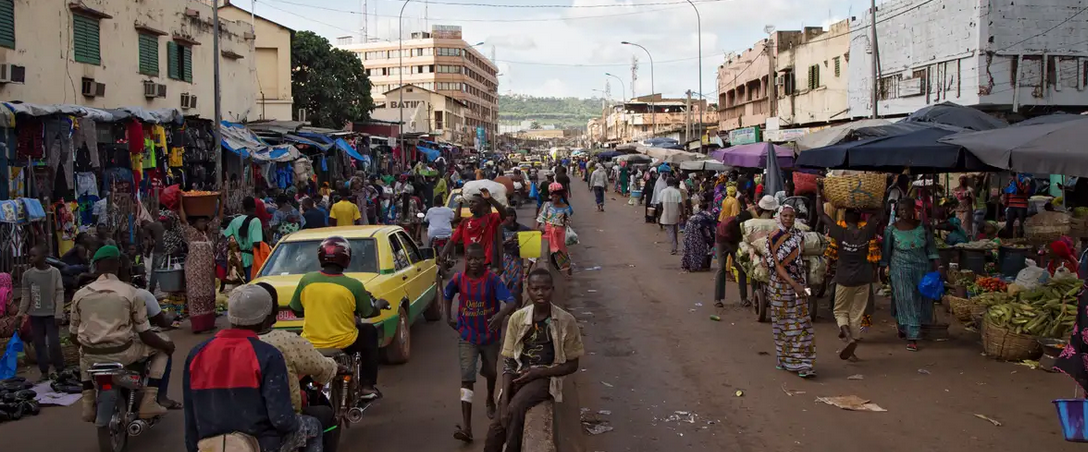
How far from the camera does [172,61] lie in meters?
21.6

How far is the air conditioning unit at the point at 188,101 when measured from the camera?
22.3 metres

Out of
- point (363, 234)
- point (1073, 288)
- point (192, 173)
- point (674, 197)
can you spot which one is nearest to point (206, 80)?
point (192, 173)

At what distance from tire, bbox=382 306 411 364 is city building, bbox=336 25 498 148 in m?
95.1

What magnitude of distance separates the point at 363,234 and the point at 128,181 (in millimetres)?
7778

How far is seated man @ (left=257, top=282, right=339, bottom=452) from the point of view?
4539 mm

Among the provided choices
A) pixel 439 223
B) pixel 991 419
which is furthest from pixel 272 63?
pixel 991 419

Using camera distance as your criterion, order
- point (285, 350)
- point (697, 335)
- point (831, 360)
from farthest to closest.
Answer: point (697, 335) < point (831, 360) < point (285, 350)

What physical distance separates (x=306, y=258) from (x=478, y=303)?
3150mm

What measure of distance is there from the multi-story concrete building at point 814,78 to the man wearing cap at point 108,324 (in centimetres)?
3227

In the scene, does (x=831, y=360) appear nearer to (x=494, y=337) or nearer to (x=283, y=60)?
(x=494, y=337)

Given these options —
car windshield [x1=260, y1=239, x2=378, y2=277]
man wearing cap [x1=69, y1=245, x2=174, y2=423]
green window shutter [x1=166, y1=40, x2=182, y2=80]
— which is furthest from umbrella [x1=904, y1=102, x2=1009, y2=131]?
green window shutter [x1=166, y1=40, x2=182, y2=80]

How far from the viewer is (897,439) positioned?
6.89 metres

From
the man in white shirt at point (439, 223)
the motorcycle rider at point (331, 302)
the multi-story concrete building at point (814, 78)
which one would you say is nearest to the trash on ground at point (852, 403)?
the motorcycle rider at point (331, 302)

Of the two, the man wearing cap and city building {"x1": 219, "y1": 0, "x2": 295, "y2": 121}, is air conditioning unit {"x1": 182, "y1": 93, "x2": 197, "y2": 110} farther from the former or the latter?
the man wearing cap
